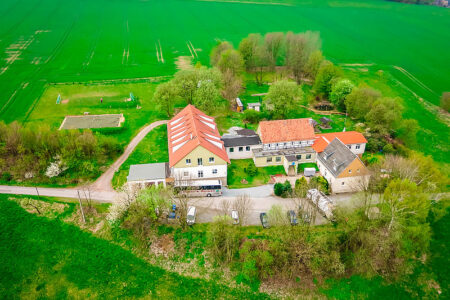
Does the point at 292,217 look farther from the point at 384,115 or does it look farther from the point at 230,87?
the point at 230,87

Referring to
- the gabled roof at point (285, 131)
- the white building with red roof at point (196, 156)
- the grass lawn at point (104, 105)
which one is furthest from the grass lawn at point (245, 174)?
the grass lawn at point (104, 105)

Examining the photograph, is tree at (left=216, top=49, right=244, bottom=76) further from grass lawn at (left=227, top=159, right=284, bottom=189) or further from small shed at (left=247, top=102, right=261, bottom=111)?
grass lawn at (left=227, top=159, right=284, bottom=189)

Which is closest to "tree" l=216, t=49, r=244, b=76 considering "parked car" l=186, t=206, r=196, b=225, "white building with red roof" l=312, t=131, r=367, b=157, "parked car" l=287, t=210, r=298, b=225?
"white building with red roof" l=312, t=131, r=367, b=157

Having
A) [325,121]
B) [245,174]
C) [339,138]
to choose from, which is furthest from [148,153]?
[325,121]

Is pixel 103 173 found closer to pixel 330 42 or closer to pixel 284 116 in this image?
pixel 284 116

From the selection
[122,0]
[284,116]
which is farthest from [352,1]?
[284,116]

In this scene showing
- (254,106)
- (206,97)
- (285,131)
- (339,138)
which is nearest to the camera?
(285,131)
